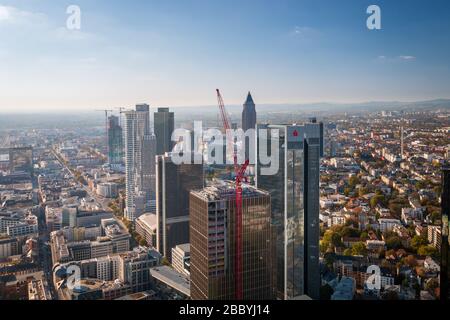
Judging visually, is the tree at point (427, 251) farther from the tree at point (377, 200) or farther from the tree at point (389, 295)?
the tree at point (377, 200)

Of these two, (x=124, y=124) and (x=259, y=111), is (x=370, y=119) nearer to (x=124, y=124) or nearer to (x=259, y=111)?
(x=259, y=111)

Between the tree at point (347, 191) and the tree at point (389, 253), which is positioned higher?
the tree at point (347, 191)

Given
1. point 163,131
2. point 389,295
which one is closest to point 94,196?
point 163,131

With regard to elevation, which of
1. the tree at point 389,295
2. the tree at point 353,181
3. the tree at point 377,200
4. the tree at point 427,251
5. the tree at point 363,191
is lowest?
the tree at point 389,295

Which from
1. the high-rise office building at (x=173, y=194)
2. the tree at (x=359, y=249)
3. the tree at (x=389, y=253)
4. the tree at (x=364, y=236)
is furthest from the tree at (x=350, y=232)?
the high-rise office building at (x=173, y=194)
